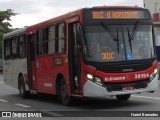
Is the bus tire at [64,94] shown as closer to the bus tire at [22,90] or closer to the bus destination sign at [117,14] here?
the bus destination sign at [117,14]

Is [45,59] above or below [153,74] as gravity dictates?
above

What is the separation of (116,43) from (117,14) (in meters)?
0.91

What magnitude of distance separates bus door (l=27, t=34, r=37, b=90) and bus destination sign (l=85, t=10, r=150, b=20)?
5.05 metres

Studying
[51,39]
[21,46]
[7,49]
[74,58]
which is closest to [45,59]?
[51,39]

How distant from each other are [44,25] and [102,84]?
4.40 metres

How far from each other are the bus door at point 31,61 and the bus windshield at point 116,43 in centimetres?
521

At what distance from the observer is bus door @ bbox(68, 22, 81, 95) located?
13172mm

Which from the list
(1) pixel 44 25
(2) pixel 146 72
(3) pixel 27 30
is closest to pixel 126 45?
(2) pixel 146 72

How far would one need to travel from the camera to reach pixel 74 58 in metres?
13.5

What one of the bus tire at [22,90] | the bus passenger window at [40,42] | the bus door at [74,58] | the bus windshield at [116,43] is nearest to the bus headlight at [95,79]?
the bus windshield at [116,43]

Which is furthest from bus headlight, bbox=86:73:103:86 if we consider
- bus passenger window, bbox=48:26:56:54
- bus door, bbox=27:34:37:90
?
bus door, bbox=27:34:37:90

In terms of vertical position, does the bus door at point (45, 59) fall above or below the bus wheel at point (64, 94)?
above

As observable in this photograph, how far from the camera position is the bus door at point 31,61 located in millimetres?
17578

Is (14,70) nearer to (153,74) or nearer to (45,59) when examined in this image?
(45,59)
